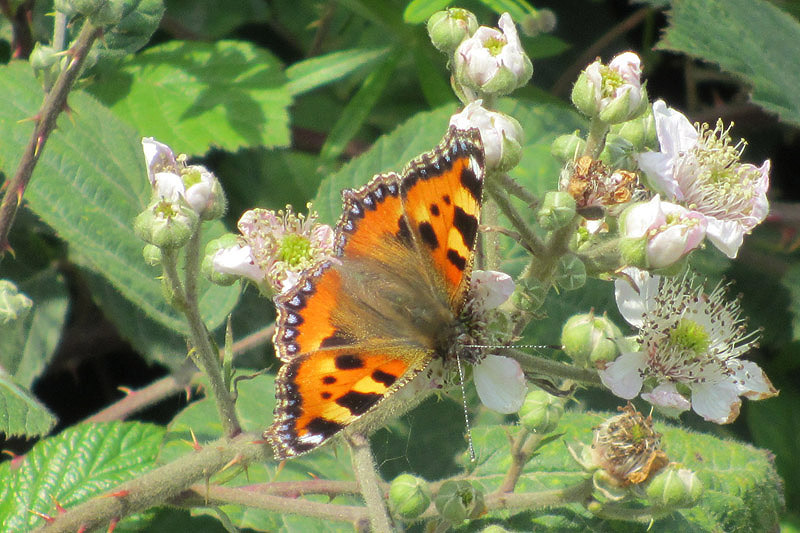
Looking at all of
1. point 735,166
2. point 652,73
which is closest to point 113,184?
point 735,166

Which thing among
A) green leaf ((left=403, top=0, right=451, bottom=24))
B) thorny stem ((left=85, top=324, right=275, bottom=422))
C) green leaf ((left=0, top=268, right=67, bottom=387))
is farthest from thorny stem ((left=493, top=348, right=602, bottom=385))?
green leaf ((left=0, top=268, right=67, bottom=387))

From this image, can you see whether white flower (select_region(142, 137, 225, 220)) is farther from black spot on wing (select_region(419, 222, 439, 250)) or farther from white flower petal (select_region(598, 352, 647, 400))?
white flower petal (select_region(598, 352, 647, 400))

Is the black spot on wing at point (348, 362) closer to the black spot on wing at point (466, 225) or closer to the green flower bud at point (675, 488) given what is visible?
the black spot on wing at point (466, 225)

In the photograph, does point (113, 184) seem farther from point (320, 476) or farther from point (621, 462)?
point (621, 462)

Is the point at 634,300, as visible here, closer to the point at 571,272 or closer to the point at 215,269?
the point at 571,272

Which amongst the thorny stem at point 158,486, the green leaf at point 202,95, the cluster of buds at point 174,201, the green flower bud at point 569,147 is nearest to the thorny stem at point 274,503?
the thorny stem at point 158,486

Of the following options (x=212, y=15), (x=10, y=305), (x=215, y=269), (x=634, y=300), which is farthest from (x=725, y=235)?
(x=212, y=15)

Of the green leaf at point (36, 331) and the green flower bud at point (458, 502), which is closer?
the green flower bud at point (458, 502)
